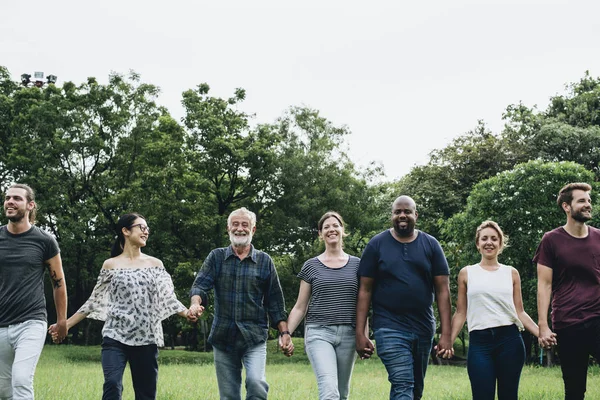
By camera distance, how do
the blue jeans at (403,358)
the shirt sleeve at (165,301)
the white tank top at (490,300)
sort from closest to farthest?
1. the blue jeans at (403,358)
2. the white tank top at (490,300)
3. the shirt sleeve at (165,301)

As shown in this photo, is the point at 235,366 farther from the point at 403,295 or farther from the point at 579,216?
the point at 579,216

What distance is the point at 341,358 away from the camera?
6.99 meters

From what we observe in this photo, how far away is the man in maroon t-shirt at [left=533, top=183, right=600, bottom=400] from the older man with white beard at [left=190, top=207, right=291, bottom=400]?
2843 millimetres

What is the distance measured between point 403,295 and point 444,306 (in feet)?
1.63

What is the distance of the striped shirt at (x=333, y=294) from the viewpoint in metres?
7.00

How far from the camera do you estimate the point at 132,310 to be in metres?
7.07

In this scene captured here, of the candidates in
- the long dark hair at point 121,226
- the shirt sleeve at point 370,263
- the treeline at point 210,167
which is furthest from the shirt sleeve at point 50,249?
the treeline at point 210,167

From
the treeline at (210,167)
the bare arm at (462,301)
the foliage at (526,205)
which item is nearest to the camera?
the bare arm at (462,301)

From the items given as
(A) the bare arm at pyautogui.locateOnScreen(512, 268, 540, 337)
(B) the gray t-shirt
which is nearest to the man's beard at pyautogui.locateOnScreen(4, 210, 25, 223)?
(B) the gray t-shirt

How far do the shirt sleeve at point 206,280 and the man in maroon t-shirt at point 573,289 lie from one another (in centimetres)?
350

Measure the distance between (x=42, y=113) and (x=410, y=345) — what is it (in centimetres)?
3081

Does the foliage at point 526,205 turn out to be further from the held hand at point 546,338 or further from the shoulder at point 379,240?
the shoulder at point 379,240

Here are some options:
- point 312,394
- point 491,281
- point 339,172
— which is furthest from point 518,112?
point 491,281

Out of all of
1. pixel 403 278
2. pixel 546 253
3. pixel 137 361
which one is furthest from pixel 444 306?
pixel 137 361
